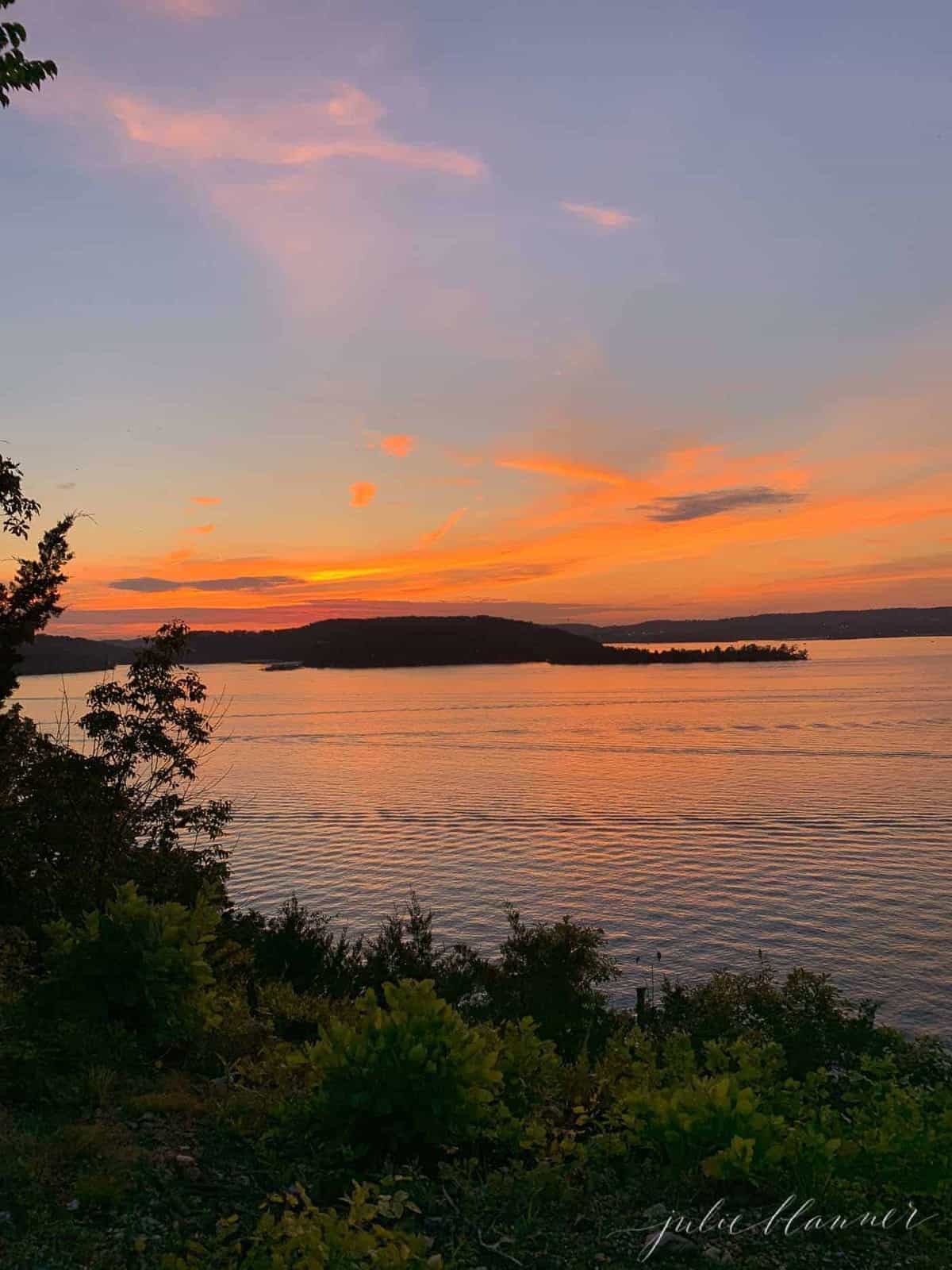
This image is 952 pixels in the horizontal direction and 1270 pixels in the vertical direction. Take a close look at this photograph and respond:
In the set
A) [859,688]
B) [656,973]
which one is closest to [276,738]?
[656,973]

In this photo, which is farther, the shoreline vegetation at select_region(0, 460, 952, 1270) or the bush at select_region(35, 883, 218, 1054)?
the bush at select_region(35, 883, 218, 1054)

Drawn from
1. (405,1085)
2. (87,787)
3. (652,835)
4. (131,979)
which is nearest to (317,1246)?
(405,1085)

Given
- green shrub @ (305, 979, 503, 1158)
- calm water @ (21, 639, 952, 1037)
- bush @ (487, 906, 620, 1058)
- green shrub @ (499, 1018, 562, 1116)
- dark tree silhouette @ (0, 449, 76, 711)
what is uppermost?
dark tree silhouette @ (0, 449, 76, 711)

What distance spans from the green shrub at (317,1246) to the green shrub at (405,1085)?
1145 millimetres

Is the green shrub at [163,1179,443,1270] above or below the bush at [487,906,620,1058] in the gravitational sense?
above

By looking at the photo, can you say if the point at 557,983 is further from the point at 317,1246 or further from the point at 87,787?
the point at 317,1246

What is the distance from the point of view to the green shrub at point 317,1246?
504 centimetres

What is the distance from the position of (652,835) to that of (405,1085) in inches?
1608

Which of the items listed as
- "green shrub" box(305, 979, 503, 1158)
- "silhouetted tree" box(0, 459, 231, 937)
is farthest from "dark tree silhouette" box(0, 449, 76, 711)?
"green shrub" box(305, 979, 503, 1158)

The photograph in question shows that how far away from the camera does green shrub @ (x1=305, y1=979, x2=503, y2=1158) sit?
7164 millimetres

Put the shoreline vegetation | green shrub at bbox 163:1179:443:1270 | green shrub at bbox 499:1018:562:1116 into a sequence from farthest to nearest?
green shrub at bbox 499:1018:562:1116 < the shoreline vegetation < green shrub at bbox 163:1179:443:1270

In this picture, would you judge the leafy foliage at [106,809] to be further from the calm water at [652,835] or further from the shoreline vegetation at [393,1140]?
the calm water at [652,835]

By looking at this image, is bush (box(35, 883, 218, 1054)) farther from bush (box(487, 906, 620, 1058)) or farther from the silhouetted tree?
bush (box(487, 906, 620, 1058))

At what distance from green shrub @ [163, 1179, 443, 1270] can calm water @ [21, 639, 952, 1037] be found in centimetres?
1889
